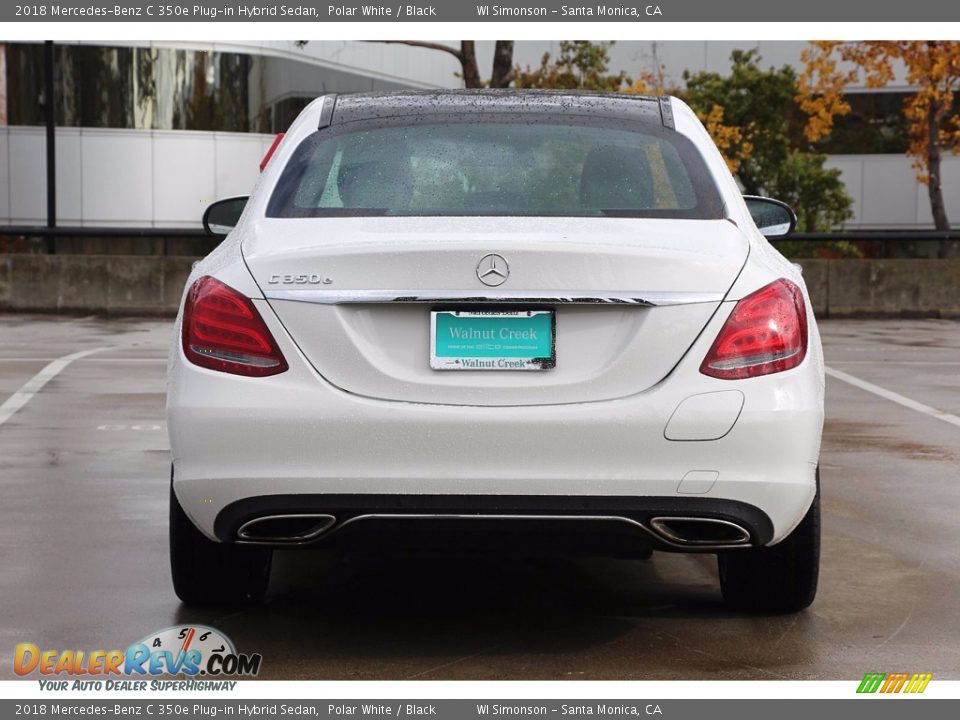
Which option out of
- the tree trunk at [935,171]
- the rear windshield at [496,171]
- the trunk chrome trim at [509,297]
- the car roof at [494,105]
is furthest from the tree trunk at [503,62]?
the trunk chrome trim at [509,297]

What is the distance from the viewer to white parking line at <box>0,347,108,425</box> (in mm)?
11656

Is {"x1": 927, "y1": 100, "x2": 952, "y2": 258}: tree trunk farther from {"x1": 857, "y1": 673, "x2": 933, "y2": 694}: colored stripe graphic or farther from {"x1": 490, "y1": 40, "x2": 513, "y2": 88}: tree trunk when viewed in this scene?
{"x1": 857, "y1": 673, "x2": 933, "y2": 694}: colored stripe graphic

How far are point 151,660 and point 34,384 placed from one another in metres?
8.65

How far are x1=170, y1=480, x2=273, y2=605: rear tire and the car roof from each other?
54.9 inches

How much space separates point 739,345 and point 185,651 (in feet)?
6.02

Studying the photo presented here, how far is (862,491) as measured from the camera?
8.43 m

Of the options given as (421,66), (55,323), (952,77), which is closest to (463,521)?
(55,323)

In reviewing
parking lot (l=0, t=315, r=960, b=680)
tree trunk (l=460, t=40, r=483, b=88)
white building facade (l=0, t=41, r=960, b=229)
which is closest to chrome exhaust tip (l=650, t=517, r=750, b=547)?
parking lot (l=0, t=315, r=960, b=680)

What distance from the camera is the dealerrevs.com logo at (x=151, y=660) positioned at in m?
4.96

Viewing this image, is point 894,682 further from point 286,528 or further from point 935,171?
point 935,171

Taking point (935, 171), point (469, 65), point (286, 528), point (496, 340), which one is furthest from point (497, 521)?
point (935, 171)

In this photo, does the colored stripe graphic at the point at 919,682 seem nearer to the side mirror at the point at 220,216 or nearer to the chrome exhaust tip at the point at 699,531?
the chrome exhaust tip at the point at 699,531

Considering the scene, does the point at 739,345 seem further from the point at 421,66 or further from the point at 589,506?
the point at 421,66

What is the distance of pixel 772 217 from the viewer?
675cm
